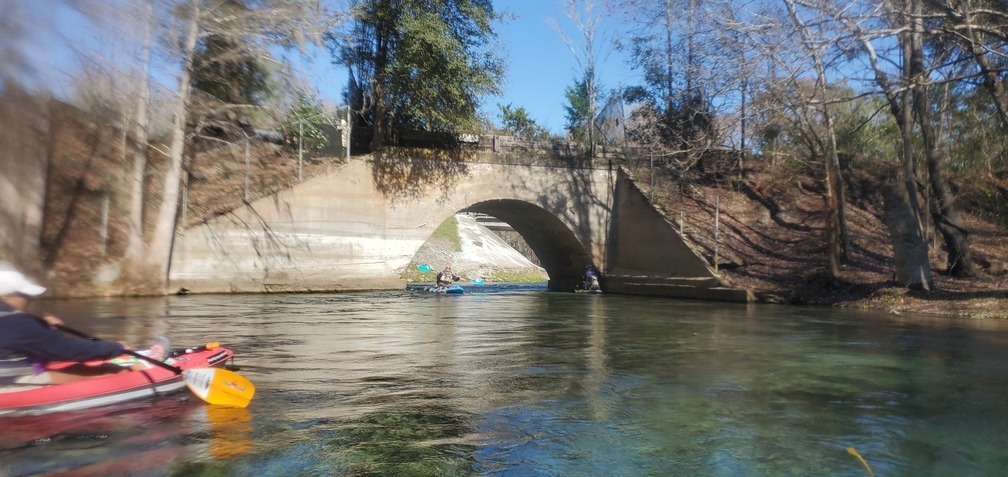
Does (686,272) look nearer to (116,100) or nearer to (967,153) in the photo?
(967,153)

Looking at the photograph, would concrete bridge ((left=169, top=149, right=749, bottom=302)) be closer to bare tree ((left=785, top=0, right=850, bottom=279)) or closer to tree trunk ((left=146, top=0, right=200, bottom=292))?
tree trunk ((left=146, top=0, right=200, bottom=292))

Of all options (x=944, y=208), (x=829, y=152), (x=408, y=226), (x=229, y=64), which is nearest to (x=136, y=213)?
(x=229, y=64)

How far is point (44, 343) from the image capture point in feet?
17.8

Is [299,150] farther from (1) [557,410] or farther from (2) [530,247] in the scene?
(1) [557,410]

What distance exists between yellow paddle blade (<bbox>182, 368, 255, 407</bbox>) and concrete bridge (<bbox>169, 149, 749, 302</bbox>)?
52.0 ft

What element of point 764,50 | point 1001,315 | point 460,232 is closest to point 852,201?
point 1001,315

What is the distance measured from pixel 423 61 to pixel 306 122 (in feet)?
13.4

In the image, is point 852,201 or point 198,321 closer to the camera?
point 198,321

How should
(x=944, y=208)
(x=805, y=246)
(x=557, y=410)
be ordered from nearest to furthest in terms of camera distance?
(x=557, y=410) < (x=944, y=208) < (x=805, y=246)

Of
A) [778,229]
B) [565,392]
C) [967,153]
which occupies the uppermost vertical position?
[967,153]

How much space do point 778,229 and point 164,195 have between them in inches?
777

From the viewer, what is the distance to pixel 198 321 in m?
12.6

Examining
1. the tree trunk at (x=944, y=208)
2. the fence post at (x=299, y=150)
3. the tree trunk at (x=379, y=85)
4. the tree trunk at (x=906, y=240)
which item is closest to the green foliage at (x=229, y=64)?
the fence post at (x=299, y=150)

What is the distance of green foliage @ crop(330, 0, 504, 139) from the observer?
21.8 m
